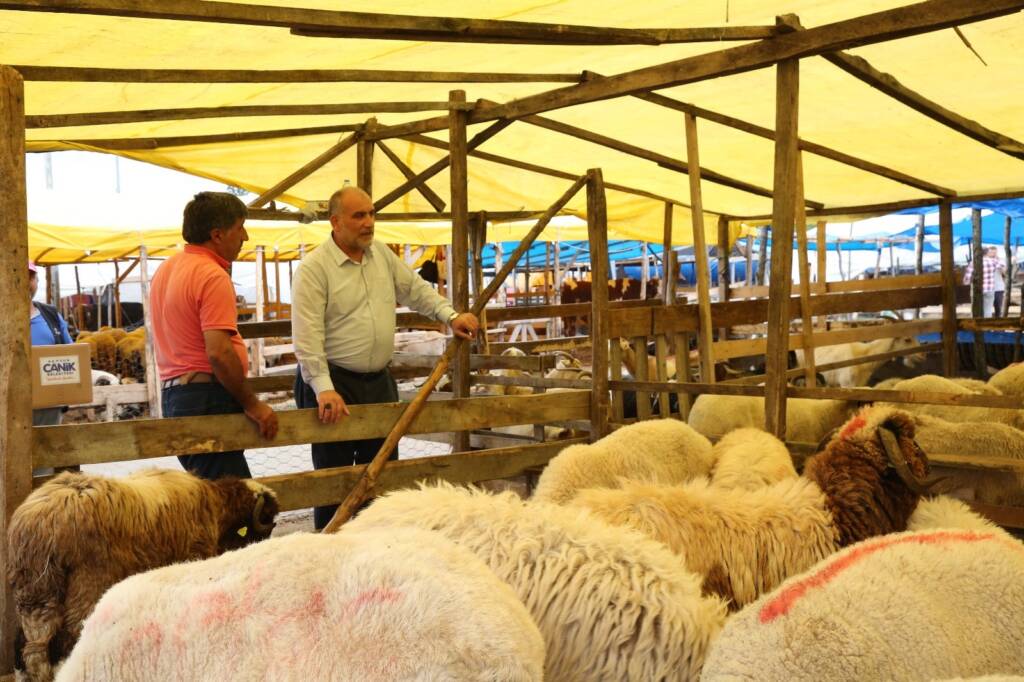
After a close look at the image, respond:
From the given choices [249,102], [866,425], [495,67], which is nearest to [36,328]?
[249,102]

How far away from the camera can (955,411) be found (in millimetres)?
6734

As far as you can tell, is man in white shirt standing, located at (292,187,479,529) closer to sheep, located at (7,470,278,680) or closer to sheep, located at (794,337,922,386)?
sheep, located at (7,470,278,680)

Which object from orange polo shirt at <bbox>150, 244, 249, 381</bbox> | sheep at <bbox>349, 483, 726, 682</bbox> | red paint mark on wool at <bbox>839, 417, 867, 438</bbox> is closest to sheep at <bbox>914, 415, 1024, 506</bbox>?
red paint mark on wool at <bbox>839, 417, 867, 438</bbox>

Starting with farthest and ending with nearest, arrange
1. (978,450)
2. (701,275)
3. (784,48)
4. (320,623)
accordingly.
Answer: (701,275) < (978,450) < (784,48) < (320,623)

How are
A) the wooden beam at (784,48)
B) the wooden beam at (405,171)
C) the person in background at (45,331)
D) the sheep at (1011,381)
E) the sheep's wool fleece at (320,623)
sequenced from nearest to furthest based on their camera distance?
the sheep's wool fleece at (320,623) < the wooden beam at (784,48) < the person in background at (45,331) < the sheep at (1011,381) < the wooden beam at (405,171)

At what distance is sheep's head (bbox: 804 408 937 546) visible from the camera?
3451mm

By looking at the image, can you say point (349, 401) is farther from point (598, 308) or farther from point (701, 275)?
point (701, 275)

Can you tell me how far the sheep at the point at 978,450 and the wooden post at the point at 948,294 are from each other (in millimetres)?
5118

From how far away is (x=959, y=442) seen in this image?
5.57 m

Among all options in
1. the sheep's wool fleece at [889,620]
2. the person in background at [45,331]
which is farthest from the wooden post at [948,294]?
the person in background at [45,331]

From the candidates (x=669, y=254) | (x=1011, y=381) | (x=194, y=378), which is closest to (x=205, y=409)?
(x=194, y=378)

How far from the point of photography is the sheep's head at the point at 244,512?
12.1 ft

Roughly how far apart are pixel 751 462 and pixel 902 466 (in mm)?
966

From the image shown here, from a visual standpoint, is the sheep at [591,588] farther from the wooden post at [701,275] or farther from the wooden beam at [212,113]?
the wooden post at [701,275]
